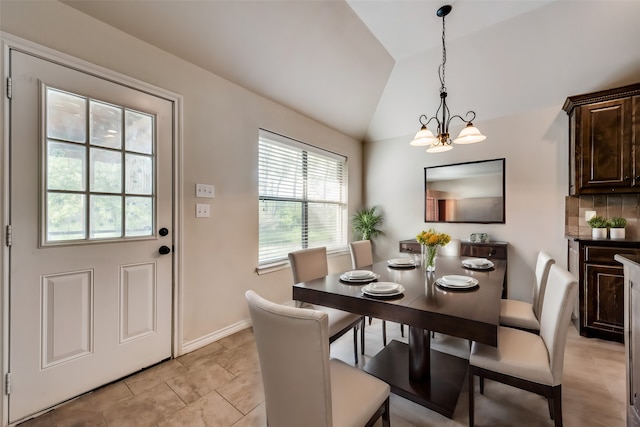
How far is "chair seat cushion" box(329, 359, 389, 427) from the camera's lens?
3.47 feet

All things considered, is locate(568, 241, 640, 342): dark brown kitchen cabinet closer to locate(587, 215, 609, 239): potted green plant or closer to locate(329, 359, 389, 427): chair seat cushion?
locate(587, 215, 609, 239): potted green plant

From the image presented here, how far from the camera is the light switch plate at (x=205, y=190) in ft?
8.24

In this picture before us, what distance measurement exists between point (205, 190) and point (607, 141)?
13.3ft

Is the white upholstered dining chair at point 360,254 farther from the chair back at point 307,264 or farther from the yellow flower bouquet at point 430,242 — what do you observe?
the yellow flower bouquet at point 430,242

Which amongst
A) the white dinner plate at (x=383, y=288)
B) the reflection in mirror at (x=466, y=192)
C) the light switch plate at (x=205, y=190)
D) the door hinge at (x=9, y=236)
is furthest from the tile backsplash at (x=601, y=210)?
the door hinge at (x=9, y=236)

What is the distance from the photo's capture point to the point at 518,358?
143 cm

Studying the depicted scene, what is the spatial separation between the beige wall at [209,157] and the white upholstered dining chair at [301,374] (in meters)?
1.66

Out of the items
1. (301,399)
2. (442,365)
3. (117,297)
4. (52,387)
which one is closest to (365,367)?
(442,365)

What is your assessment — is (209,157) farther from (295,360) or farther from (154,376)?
(295,360)

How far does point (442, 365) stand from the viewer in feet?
6.73

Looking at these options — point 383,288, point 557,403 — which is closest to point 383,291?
point 383,288

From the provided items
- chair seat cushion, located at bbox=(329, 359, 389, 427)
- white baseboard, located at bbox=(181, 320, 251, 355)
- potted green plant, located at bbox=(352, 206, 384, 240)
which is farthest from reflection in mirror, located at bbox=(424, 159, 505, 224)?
chair seat cushion, located at bbox=(329, 359, 389, 427)

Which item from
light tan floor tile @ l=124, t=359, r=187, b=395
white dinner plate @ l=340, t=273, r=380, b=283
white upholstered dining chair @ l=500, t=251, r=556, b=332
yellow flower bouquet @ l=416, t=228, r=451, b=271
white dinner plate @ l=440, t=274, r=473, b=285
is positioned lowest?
light tan floor tile @ l=124, t=359, r=187, b=395

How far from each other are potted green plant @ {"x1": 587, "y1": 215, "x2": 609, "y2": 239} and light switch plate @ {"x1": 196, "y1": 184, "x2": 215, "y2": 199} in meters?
3.99
